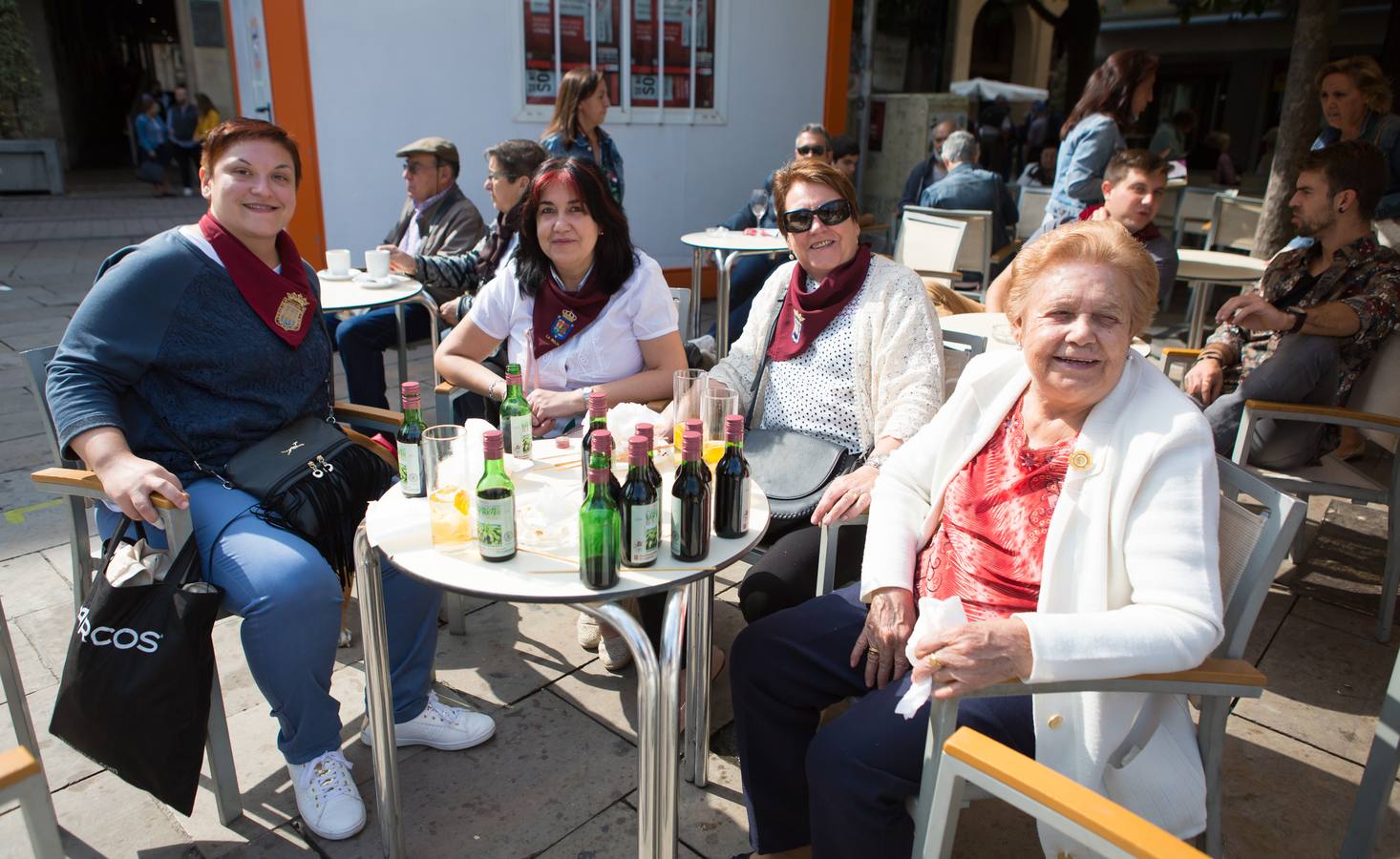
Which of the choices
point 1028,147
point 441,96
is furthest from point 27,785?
point 1028,147

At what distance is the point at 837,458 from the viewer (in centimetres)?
253

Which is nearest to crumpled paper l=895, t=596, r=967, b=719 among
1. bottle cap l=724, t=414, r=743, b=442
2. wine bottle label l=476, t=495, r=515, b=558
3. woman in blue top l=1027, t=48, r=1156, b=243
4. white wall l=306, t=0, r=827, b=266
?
bottle cap l=724, t=414, r=743, b=442

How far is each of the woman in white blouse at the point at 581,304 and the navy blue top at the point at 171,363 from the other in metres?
0.78

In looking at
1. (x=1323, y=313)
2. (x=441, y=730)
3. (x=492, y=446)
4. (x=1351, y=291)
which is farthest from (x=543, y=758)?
(x=1351, y=291)

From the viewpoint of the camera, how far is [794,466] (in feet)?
8.30

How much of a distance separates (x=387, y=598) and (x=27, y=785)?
50.7 inches

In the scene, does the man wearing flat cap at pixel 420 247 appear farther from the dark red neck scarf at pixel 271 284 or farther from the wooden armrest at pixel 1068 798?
the wooden armrest at pixel 1068 798

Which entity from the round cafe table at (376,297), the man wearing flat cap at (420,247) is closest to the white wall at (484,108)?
the man wearing flat cap at (420,247)

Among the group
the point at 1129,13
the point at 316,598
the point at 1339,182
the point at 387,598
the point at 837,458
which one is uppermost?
the point at 1129,13

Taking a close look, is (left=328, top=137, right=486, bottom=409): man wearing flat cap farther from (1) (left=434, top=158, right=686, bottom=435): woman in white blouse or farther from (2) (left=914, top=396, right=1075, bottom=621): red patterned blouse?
(2) (left=914, top=396, right=1075, bottom=621): red patterned blouse

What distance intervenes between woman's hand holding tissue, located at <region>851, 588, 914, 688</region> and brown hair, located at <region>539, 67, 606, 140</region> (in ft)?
13.7

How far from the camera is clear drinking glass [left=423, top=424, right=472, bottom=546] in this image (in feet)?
5.92

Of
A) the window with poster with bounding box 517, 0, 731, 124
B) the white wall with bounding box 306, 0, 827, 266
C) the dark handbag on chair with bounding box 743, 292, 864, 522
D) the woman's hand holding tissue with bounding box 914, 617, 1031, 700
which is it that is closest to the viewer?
the woman's hand holding tissue with bounding box 914, 617, 1031, 700

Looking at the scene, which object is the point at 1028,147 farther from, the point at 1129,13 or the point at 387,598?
the point at 387,598
